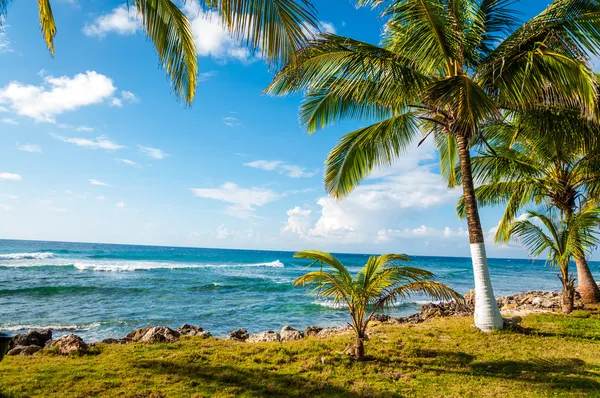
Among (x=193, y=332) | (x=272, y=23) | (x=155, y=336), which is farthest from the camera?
(x=193, y=332)

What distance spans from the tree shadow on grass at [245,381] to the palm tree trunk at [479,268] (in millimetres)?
3761

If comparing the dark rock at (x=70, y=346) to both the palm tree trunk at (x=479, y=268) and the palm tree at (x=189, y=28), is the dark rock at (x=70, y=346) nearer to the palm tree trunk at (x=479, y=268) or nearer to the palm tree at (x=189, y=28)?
the palm tree at (x=189, y=28)

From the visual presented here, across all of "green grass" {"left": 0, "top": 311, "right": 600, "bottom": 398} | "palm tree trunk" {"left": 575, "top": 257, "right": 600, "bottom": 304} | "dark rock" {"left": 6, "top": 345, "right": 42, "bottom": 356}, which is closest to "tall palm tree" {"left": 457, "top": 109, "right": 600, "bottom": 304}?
"palm tree trunk" {"left": 575, "top": 257, "right": 600, "bottom": 304}

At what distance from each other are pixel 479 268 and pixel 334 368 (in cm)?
363

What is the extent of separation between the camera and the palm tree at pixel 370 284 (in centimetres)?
530

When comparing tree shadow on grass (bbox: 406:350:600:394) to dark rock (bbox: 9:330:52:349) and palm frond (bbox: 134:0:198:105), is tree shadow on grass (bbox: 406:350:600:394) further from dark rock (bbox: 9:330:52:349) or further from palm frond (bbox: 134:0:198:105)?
dark rock (bbox: 9:330:52:349)

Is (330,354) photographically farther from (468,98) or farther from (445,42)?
(445,42)

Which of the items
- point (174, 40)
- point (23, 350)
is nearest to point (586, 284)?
point (174, 40)

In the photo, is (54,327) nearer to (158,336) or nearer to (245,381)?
(158,336)

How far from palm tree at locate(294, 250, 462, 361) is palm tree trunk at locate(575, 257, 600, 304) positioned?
7.47 meters

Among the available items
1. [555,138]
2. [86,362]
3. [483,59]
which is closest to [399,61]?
[483,59]

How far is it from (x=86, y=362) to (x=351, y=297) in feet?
14.1

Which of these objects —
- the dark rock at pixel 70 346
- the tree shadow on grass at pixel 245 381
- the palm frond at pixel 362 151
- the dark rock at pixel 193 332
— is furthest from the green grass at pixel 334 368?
the palm frond at pixel 362 151

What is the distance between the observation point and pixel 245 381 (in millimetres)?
4637
